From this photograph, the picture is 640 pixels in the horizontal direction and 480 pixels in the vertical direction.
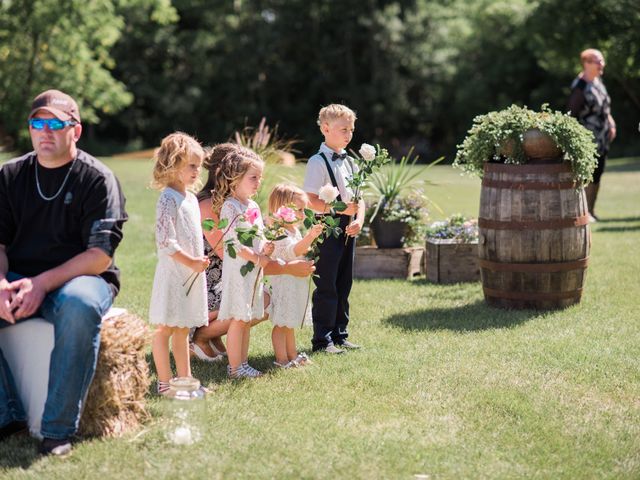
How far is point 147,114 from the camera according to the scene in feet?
139

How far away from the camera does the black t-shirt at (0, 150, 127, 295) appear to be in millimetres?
4465

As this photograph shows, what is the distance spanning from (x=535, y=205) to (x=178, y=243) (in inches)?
131

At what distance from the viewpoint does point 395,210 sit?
9.29 m

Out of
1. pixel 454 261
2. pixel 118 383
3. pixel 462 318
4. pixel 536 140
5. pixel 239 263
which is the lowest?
pixel 462 318

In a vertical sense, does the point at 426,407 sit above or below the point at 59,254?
below

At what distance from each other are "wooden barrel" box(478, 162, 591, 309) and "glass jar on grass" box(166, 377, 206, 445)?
3.61 metres

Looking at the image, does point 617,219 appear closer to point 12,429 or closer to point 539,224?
point 539,224

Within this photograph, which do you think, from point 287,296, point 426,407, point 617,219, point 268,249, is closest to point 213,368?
point 287,296

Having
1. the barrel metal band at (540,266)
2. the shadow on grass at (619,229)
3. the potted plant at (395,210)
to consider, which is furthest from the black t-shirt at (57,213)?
the shadow on grass at (619,229)

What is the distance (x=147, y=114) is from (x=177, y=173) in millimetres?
38305

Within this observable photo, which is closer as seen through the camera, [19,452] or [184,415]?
[19,452]

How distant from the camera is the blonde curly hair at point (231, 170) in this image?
18.1 ft

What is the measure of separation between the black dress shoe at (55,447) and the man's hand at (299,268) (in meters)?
1.89

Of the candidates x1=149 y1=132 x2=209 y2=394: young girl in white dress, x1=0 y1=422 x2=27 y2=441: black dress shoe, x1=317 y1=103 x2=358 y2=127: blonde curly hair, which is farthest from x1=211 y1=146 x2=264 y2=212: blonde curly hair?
x1=0 y1=422 x2=27 y2=441: black dress shoe
